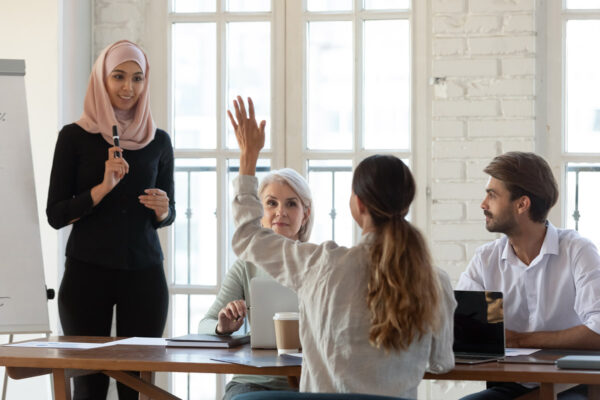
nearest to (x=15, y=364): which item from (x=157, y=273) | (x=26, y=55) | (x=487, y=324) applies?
(x=157, y=273)

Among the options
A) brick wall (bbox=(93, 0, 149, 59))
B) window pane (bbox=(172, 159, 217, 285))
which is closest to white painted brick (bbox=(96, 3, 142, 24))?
brick wall (bbox=(93, 0, 149, 59))

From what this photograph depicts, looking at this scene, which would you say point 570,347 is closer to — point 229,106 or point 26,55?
point 229,106

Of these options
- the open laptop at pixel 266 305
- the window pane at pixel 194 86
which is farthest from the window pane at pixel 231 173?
the open laptop at pixel 266 305

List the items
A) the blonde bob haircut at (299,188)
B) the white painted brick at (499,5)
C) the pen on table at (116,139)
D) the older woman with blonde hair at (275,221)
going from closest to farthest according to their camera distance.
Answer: the older woman with blonde hair at (275,221) → the blonde bob haircut at (299,188) → the pen on table at (116,139) → the white painted brick at (499,5)

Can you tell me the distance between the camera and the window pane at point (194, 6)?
3.88m

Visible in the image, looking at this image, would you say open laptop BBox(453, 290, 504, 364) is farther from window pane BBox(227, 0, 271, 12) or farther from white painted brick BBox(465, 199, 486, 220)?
window pane BBox(227, 0, 271, 12)

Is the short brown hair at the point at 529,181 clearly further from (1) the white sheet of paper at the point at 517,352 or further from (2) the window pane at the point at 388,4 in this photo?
(2) the window pane at the point at 388,4

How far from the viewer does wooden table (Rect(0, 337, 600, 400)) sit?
75.7 inches

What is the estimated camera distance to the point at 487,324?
2146mm

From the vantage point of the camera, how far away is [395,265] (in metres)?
1.80

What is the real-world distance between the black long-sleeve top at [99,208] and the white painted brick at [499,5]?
5.19 feet

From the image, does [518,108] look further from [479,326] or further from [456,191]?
[479,326]

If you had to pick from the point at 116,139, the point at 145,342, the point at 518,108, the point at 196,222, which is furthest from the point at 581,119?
the point at 145,342

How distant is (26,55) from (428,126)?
5.91 ft
